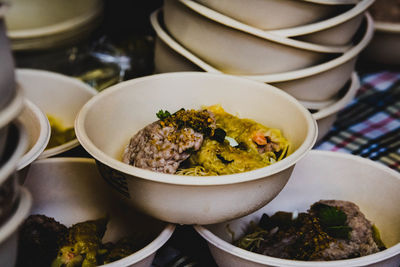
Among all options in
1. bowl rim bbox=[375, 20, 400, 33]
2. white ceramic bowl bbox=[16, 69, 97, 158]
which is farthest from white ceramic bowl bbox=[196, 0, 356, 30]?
bowl rim bbox=[375, 20, 400, 33]

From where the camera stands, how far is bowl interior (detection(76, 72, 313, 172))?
1.37 m

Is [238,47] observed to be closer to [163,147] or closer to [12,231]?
[163,147]

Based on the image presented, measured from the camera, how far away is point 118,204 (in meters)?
1.49

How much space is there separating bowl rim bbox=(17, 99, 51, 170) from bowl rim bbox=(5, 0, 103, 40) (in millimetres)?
757

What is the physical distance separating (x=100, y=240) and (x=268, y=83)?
0.73 metres

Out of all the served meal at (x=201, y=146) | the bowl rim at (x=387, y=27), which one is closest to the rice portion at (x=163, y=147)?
the served meal at (x=201, y=146)

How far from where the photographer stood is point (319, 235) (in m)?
1.29

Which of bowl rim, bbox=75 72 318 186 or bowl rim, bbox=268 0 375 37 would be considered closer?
bowl rim, bbox=75 72 318 186

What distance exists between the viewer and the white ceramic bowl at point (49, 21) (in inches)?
80.3

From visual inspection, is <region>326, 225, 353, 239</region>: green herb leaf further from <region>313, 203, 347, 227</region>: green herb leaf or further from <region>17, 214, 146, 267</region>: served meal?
<region>17, 214, 146, 267</region>: served meal

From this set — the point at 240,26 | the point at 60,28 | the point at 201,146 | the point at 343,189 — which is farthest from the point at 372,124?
the point at 60,28

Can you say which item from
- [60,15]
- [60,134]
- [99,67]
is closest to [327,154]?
[60,134]

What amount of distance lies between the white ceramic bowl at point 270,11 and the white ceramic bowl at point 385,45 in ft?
3.19

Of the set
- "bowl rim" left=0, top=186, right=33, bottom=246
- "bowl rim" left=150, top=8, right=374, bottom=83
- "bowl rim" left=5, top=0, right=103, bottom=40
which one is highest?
"bowl rim" left=0, top=186, right=33, bottom=246
